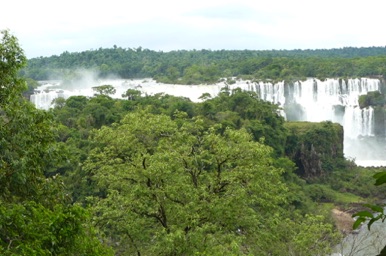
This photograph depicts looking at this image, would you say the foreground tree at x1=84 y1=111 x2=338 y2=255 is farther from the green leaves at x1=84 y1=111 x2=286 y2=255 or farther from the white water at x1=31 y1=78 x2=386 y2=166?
the white water at x1=31 y1=78 x2=386 y2=166

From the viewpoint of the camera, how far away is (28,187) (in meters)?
8.11

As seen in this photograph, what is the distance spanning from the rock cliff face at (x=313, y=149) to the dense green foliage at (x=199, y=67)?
54.9ft

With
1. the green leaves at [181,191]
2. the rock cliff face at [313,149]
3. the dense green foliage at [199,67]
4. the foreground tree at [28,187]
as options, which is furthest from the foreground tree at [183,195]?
the dense green foliage at [199,67]

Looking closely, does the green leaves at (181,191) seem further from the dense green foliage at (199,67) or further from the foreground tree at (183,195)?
the dense green foliage at (199,67)

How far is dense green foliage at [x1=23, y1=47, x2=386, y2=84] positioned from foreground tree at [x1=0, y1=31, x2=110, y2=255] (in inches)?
2127

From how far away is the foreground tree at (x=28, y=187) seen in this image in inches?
269

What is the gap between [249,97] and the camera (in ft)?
144

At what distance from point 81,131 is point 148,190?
887 inches

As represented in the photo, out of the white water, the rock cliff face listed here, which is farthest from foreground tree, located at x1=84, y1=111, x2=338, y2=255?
the white water

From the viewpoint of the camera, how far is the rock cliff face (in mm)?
44019

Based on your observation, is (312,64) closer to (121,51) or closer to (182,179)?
(121,51)

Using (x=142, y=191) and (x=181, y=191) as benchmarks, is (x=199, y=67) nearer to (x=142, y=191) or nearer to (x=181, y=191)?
(x=181, y=191)

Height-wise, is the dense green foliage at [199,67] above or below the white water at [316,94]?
above

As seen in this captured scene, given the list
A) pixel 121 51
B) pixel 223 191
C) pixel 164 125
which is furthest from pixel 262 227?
pixel 121 51
